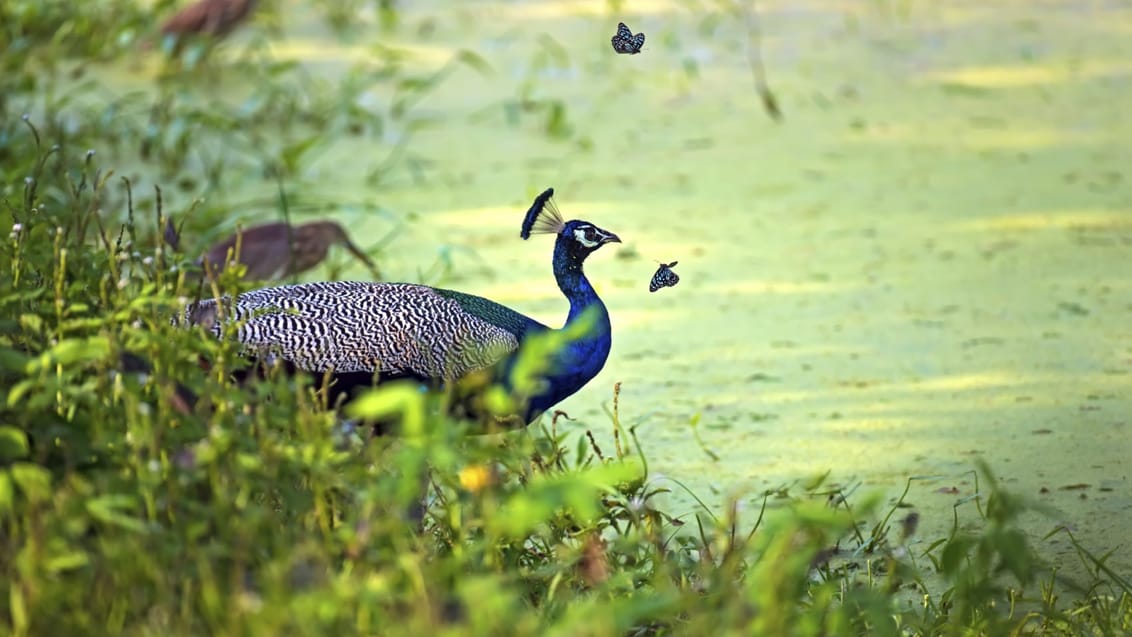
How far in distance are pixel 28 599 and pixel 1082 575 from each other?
1.28m

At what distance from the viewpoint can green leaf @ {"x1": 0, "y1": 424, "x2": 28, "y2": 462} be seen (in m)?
1.47

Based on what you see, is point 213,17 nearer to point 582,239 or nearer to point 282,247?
point 282,247

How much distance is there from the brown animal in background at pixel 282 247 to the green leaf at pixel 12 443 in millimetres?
1365

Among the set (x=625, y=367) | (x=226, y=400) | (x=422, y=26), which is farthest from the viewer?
(x=422, y=26)

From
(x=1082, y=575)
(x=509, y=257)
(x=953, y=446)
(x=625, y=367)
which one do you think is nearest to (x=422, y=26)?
(x=509, y=257)

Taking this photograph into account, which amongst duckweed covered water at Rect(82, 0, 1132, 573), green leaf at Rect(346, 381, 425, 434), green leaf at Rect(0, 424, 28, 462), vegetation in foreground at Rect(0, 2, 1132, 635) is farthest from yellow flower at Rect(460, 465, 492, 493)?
duckweed covered water at Rect(82, 0, 1132, 573)

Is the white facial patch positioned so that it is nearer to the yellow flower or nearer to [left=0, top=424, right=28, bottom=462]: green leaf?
the yellow flower

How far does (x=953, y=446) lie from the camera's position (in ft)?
8.46

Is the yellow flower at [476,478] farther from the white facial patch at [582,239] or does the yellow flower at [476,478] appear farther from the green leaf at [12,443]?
the white facial patch at [582,239]

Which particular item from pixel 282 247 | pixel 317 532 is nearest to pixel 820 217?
pixel 282 247

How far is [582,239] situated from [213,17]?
8.97 feet

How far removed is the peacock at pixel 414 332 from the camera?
2.15 m

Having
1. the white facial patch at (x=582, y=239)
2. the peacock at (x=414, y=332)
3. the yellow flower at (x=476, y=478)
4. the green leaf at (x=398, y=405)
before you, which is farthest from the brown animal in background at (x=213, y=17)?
the green leaf at (x=398, y=405)

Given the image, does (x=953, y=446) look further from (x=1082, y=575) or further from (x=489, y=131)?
(x=489, y=131)
